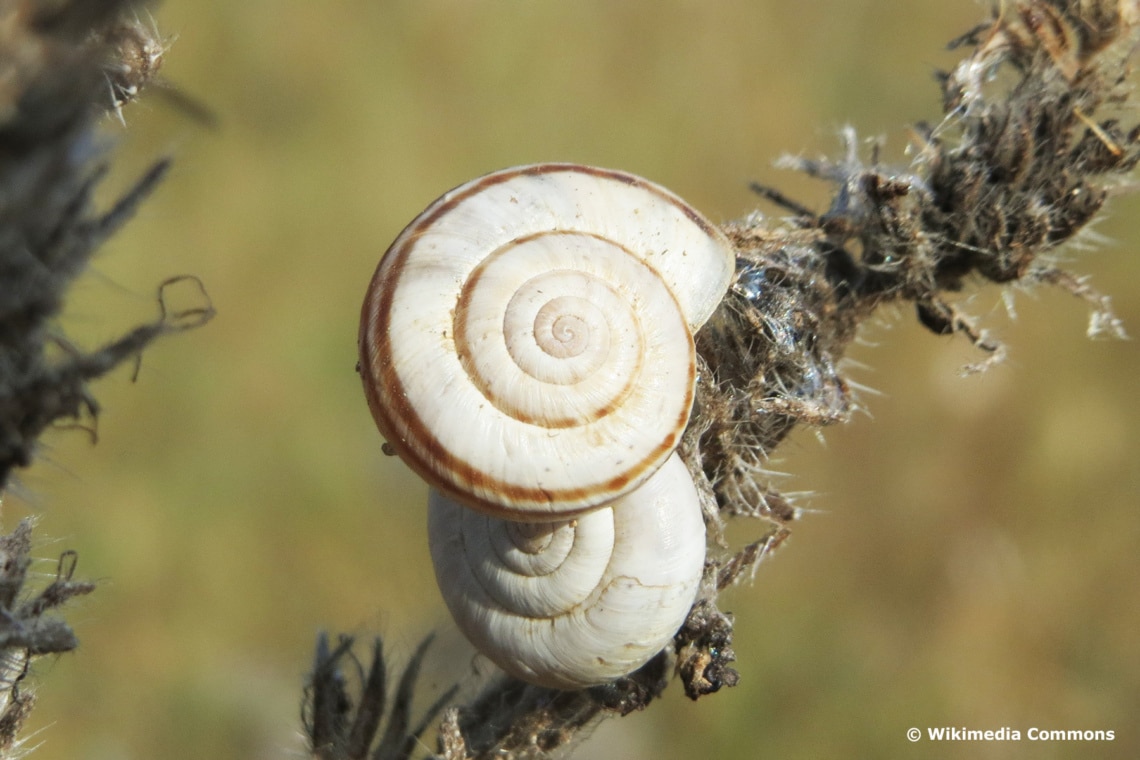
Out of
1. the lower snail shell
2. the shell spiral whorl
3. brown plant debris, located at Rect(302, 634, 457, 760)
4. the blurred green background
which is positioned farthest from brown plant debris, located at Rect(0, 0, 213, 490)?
the blurred green background

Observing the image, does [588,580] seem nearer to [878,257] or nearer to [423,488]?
[878,257]

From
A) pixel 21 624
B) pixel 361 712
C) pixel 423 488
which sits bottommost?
pixel 21 624

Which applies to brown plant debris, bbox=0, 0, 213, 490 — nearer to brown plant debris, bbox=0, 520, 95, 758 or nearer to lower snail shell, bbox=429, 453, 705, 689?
brown plant debris, bbox=0, 520, 95, 758

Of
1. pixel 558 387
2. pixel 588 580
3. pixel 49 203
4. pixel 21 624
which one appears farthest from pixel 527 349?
pixel 21 624

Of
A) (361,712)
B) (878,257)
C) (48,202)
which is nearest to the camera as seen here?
(48,202)

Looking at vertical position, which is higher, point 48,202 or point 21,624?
point 48,202

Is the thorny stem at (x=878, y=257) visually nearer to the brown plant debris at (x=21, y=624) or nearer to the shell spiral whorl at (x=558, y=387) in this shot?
the shell spiral whorl at (x=558, y=387)

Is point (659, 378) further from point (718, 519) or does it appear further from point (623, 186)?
point (718, 519)
